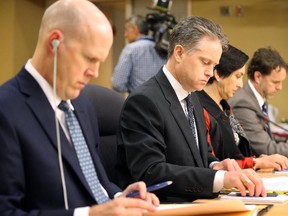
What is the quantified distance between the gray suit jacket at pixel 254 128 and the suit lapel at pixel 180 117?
3.84 feet

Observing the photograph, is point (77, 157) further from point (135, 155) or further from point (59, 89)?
point (135, 155)

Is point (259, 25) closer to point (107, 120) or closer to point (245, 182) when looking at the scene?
point (107, 120)

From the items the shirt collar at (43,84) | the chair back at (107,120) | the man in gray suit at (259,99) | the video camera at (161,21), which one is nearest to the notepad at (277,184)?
the chair back at (107,120)

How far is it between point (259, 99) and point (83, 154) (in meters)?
2.16

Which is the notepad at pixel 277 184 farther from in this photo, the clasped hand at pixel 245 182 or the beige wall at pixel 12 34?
the beige wall at pixel 12 34

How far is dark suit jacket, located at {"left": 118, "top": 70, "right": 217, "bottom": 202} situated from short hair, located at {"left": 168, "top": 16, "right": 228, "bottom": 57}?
17 centimetres

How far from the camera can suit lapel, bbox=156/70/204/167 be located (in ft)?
6.88

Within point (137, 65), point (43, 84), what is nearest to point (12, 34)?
point (137, 65)

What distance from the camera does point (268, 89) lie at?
138 inches

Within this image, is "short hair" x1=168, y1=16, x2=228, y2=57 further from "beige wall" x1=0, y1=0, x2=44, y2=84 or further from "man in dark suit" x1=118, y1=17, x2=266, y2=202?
"beige wall" x1=0, y1=0, x2=44, y2=84

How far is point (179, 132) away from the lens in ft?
6.84

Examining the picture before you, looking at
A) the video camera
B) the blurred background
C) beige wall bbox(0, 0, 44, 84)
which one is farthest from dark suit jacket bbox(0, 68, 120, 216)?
beige wall bbox(0, 0, 44, 84)

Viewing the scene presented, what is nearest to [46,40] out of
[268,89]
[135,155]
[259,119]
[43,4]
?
[135,155]

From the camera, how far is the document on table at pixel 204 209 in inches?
55.3
